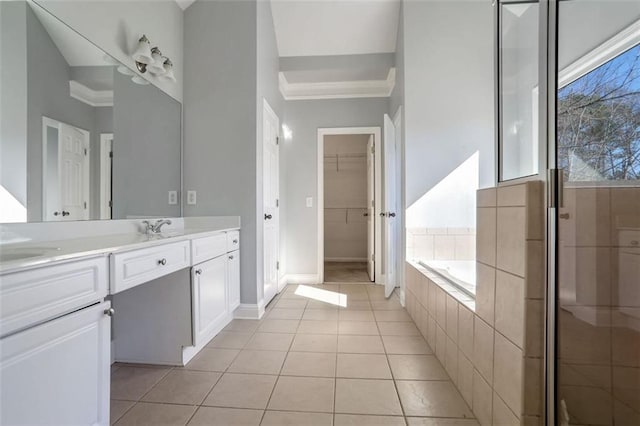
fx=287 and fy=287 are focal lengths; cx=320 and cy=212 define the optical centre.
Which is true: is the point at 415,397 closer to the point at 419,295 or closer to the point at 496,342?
the point at 496,342

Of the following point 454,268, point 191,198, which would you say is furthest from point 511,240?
point 191,198

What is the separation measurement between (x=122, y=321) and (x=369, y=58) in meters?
3.38

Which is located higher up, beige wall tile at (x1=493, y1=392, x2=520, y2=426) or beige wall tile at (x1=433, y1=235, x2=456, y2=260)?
beige wall tile at (x1=433, y1=235, x2=456, y2=260)

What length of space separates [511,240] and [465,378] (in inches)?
30.7

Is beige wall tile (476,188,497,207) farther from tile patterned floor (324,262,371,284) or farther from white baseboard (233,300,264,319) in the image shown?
tile patterned floor (324,262,371,284)

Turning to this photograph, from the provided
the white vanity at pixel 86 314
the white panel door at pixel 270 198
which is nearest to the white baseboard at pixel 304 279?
the white panel door at pixel 270 198

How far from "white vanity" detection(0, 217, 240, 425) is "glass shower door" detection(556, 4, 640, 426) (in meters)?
1.63

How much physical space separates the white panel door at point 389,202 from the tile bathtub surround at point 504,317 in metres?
1.37

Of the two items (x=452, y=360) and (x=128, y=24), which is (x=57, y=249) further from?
(x=452, y=360)

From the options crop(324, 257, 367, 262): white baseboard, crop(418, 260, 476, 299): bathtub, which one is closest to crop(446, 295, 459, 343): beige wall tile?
crop(418, 260, 476, 299): bathtub

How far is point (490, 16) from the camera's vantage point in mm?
2670

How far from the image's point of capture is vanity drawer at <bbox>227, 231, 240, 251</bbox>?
2.28 m

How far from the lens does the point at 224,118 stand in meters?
2.51

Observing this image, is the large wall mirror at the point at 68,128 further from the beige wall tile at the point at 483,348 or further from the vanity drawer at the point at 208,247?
the beige wall tile at the point at 483,348
